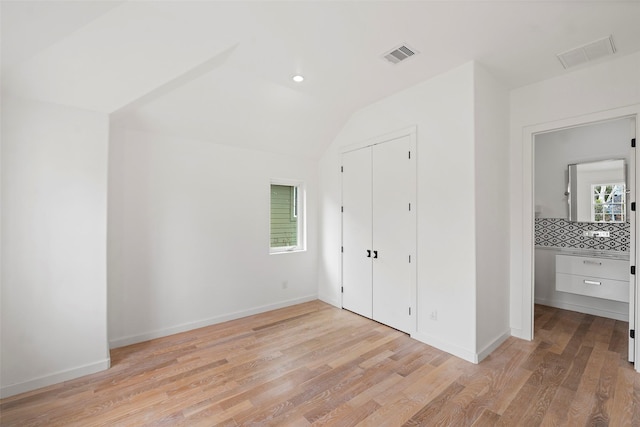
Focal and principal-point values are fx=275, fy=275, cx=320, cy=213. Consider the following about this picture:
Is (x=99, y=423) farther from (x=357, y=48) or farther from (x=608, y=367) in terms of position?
(x=608, y=367)

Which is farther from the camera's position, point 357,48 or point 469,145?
point 469,145

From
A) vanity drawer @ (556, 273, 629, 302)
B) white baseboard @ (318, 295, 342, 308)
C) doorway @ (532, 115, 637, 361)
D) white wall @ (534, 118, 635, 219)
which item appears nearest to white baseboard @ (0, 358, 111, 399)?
white baseboard @ (318, 295, 342, 308)

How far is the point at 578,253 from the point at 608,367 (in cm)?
195

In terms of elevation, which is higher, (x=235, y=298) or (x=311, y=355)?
(x=235, y=298)

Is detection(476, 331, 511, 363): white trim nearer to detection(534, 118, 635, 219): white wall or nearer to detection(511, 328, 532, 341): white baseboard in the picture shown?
detection(511, 328, 532, 341): white baseboard

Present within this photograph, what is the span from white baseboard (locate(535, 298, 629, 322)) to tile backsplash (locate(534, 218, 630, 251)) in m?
0.86

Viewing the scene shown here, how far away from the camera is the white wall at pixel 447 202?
109 inches

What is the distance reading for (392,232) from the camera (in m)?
3.52

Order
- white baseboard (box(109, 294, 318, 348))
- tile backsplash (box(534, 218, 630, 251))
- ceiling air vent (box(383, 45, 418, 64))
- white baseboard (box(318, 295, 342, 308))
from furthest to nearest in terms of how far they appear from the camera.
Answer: white baseboard (box(318, 295, 342, 308))
tile backsplash (box(534, 218, 630, 251))
white baseboard (box(109, 294, 318, 348))
ceiling air vent (box(383, 45, 418, 64))

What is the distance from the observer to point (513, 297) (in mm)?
3268

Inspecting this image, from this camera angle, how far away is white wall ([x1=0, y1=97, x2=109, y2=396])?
226 cm

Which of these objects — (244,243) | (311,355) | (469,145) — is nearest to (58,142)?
(244,243)

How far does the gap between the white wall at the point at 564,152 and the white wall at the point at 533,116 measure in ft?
3.44

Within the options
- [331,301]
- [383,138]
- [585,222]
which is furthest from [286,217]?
[585,222]
